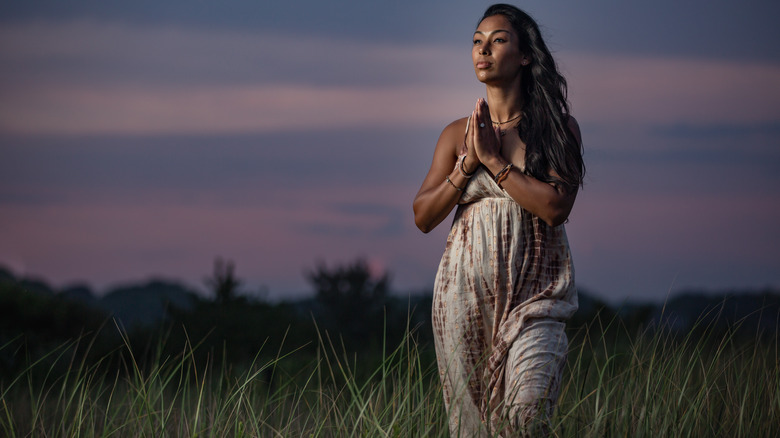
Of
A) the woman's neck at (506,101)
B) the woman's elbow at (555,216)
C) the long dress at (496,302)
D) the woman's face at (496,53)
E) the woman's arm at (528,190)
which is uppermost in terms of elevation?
the woman's face at (496,53)

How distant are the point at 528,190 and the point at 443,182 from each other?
0.49m

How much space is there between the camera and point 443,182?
3.98m

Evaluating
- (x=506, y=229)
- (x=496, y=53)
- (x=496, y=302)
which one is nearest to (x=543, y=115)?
(x=496, y=53)

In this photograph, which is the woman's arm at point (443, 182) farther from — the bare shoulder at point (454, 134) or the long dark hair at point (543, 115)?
the long dark hair at point (543, 115)

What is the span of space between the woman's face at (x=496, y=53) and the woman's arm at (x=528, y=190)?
24 cm

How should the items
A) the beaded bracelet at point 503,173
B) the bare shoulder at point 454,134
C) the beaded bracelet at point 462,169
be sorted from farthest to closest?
the bare shoulder at point 454,134, the beaded bracelet at point 462,169, the beaded bracelet at point 503,173

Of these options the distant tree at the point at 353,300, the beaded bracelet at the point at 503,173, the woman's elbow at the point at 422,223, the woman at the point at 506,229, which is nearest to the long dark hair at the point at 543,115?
the woman at the point at 506,229

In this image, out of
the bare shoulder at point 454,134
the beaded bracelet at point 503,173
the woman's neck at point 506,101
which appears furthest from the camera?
the bare shoulder at point 454,134

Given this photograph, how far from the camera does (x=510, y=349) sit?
3.63m

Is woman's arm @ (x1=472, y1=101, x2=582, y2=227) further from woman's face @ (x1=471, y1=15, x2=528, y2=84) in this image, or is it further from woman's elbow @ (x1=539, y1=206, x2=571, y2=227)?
woman's face @ (x1=471, y1=15, x2=528, y2=84)

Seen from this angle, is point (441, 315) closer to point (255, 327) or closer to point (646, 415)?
point (646, 415)

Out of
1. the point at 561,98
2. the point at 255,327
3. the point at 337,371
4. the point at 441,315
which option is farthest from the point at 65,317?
the point at 561,98

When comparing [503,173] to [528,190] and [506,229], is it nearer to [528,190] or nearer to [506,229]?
[528,190]

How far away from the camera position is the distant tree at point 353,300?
32.0ft
